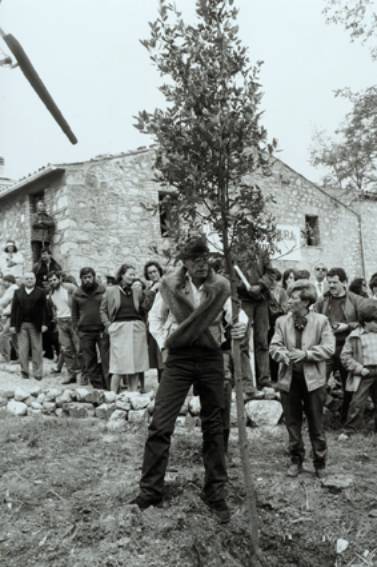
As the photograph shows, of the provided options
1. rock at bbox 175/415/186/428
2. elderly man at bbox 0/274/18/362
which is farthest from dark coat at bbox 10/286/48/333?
rock at bbox 175/415/186/428

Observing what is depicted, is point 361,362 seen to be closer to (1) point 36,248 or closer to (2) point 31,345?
(2) point 31,345

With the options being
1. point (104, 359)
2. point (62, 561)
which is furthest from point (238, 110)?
point (104, 359)

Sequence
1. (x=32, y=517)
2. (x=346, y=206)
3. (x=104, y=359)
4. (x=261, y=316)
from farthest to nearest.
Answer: (x=346, y=206), (x=104, y=359), (x=261, y=316), (x=32, y=517)

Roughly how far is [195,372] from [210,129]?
6.03 ft

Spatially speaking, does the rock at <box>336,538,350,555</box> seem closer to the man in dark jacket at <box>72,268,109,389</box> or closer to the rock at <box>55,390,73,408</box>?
the rock at <box>55,390,73,408</box>

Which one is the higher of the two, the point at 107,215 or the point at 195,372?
the point at 107,215

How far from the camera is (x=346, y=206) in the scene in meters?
20.7

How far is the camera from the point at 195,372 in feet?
15.2

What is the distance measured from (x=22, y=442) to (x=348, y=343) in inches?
150

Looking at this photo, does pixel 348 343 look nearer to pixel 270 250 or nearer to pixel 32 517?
pixel 270 250

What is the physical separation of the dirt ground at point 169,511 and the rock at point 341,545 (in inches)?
1.4

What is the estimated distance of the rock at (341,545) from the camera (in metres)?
4.53

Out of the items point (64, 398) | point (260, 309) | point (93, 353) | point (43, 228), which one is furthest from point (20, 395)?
point (43, 228)

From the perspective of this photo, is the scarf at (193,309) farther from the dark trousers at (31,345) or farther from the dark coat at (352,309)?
the dark trousers at (31,345)
